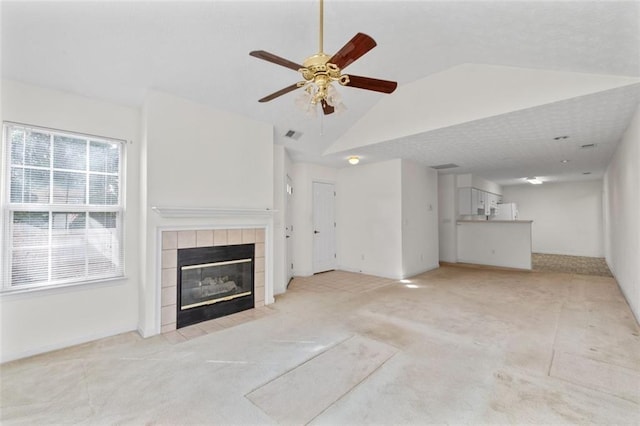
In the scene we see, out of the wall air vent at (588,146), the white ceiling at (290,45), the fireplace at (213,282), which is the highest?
the white ceiling at (290,45)

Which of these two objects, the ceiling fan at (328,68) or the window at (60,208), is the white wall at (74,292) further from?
the ceiling fan at (328,68)

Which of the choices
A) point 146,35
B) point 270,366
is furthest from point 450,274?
point 146,35

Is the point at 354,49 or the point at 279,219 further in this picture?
the point at 279,219

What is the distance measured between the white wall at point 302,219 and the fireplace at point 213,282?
2034 mm

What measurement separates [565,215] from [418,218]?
680 cm

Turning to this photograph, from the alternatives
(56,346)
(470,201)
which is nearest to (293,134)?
(56,346)

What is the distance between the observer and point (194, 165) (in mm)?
3375

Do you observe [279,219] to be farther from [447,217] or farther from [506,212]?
[506,212]

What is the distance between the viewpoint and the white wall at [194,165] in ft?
10.1

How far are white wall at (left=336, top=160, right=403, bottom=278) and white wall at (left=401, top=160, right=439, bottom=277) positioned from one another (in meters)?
0.18

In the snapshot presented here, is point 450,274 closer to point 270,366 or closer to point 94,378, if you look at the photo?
point 270,366

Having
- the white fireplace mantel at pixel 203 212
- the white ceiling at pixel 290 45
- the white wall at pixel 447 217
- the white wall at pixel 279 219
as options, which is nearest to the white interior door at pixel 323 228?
the white wall at pixel 279 219

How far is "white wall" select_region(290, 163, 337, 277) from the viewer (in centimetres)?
595

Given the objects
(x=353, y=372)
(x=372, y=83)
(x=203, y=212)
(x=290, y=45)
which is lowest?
(x=353, y=372)
